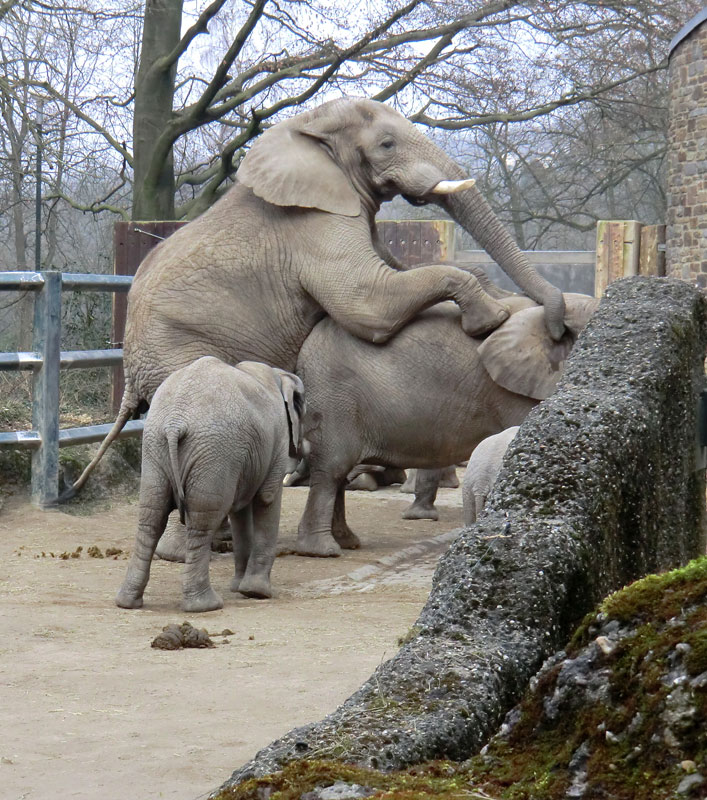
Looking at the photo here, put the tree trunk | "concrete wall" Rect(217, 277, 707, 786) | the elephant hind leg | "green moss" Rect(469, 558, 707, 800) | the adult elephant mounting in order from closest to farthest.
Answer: "green moss" Rect(469, 558, 707, 800) < "concrete wall" Rect(217, 277, 707, 786) < the elephant hind leg < the adult elephant mounting < the tree trunk

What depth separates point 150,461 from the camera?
615 centimetres

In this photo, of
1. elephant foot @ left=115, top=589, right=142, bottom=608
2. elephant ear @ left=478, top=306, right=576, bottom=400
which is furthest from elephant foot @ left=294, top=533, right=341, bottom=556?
elephant foot @ left=115, top=589, right=142, bottom=608

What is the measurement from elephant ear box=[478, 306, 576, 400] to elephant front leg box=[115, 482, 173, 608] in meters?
2.56

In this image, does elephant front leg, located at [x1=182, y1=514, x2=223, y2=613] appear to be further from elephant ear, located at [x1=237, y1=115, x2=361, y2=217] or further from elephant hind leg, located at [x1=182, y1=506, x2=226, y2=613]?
elephant ear, located at [x1=237, y1=115, x2=361, y2=217]

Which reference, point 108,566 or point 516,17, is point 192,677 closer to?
point 108,566

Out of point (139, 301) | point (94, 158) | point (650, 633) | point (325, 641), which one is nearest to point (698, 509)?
point (325, 641)

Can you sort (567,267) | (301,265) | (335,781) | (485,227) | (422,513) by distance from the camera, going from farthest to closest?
(567,267) → (422,513) → (485,227) → (301,265) → (335,781)

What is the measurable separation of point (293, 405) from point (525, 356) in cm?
177

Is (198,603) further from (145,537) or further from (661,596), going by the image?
(661,596)

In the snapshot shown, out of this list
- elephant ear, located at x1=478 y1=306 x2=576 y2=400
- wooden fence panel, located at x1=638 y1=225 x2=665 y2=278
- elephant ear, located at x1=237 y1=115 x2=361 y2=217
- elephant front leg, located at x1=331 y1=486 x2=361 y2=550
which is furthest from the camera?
wooden fence panel, located at x1=638 y1=225 x2=665 y2=278

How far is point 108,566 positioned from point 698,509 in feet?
14.1

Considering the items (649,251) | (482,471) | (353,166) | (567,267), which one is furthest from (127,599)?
(649,251)

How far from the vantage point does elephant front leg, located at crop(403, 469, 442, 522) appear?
9922 mm

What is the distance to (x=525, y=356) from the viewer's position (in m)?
7.95
